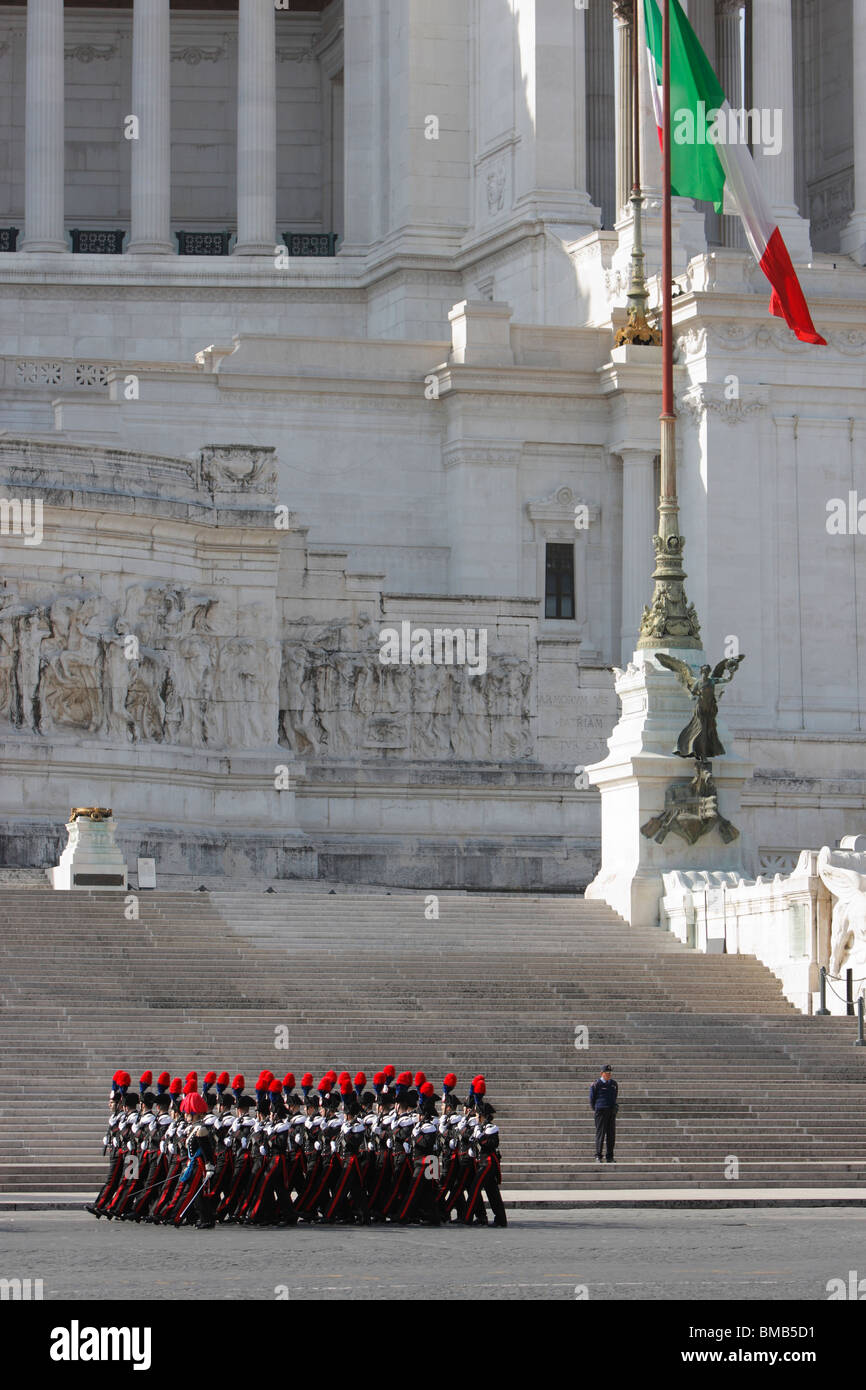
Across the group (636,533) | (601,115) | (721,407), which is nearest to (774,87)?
(601,115)

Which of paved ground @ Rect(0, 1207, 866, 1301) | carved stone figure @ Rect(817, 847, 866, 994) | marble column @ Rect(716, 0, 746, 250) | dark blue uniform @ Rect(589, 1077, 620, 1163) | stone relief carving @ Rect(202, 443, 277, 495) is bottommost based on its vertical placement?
paved ground @ Rect(0, 1207, 866, 1301)

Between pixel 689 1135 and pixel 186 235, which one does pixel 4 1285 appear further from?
pixel 186 235

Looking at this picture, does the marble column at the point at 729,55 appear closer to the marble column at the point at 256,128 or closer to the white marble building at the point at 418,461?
the white marble building at the point at 418,461

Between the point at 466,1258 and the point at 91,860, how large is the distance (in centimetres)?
1955

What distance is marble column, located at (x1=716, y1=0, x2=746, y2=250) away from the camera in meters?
74.8

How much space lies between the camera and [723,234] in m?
75.3

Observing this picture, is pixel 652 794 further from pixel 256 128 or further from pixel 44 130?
pixel 44 130

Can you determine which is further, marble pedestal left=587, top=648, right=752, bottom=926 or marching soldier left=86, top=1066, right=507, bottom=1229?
marble pedestal left=587, top=648, right=752, bottom=926

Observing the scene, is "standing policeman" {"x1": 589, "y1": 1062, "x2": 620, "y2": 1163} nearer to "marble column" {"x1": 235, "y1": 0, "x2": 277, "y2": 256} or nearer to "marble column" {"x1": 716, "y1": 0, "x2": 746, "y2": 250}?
"marble column" {"x1": 235, "y1": 0, "x2": 277, "y2": 256}

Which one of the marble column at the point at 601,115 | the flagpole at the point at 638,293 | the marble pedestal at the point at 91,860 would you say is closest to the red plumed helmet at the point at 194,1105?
the marble pedestal at the point at 91,860

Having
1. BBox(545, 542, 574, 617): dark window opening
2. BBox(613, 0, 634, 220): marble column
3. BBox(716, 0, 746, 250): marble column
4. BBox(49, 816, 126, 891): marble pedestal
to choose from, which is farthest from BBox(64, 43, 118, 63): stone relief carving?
BBox(49, 816, 126, 891): marble pedestal

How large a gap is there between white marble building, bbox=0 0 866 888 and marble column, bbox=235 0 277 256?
0.31 ft

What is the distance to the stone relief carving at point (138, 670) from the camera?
49000 millimetres
